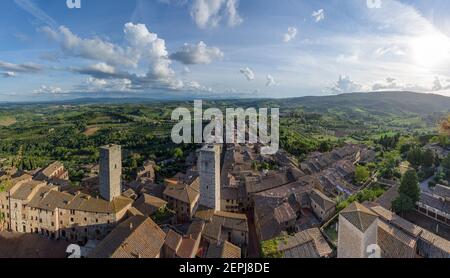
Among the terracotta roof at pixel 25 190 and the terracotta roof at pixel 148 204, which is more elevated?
the terracotta roof at pixel 25 190

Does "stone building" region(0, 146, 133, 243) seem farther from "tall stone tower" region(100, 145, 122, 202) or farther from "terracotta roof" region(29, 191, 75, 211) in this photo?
"tall stone tower" region(100, 145, 122, 202)

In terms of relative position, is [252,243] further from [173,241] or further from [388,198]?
[388,198]

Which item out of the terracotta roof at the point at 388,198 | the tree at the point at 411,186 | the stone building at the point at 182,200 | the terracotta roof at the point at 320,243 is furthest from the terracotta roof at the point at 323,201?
the stone building at the point at 182,200

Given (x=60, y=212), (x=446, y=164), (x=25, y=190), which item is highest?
(x=446, y=164)

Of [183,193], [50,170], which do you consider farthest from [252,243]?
[50,170]

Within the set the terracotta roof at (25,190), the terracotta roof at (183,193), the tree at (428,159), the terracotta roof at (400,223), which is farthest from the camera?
the tree at (428,159)

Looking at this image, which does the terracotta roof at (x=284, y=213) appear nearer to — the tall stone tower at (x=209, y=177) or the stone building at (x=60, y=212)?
the tall stone tower at (x=209, y=177)
